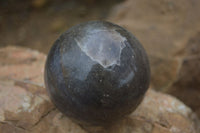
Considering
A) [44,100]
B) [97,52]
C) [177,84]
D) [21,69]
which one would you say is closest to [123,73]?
[97,52]

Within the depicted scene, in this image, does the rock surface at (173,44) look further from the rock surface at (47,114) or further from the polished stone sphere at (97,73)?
the polished stone sphere at (97,73)

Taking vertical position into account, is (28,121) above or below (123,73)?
below

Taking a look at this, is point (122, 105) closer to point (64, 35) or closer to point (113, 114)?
point (113, 114)

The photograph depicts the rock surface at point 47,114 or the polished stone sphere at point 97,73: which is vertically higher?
the polished stone sphere at point 97,73

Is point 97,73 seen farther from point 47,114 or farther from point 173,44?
point 173,44

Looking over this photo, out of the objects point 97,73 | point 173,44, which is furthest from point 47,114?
point 173,44

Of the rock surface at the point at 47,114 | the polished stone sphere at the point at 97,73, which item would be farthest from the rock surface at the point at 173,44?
the polished stone sphere at the point at 97,73
